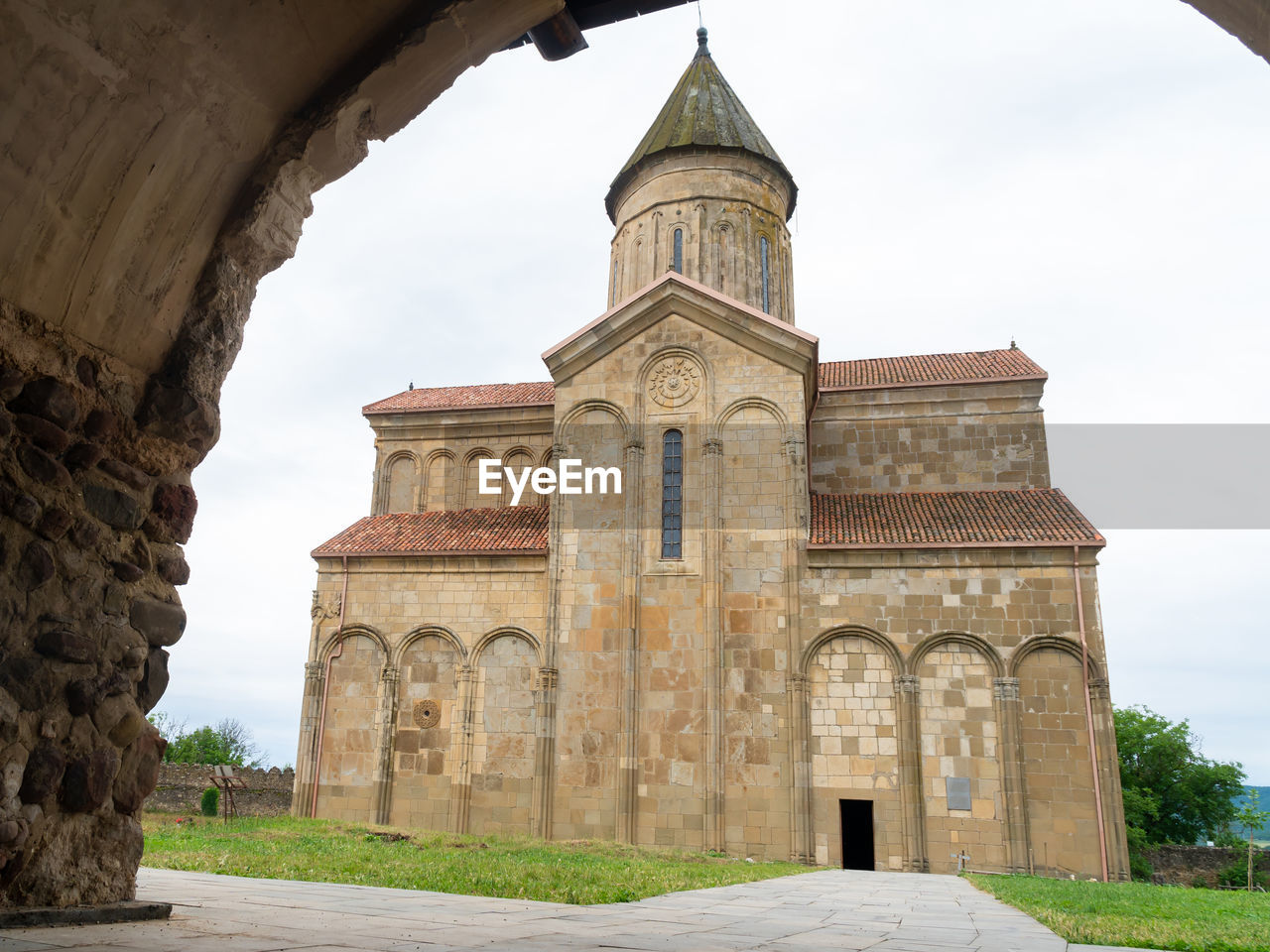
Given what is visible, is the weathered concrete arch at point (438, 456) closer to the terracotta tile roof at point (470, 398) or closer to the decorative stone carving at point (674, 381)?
the terracotta tile roof at point (470, 398)

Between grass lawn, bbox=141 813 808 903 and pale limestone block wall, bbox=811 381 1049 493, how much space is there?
8.19 m

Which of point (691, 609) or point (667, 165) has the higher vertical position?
point (667, 165)

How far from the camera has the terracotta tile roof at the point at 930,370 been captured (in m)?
19.1

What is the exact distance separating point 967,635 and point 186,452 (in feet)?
45.1

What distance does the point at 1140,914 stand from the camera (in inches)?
298

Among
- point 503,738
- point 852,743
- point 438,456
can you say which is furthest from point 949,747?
point 438,456

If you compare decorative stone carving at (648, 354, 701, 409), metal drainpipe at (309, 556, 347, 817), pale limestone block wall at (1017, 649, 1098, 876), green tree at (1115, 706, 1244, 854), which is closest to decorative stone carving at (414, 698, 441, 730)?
metal drainpipe at (309, 556, 347, 817)

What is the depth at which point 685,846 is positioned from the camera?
1506 centimetres

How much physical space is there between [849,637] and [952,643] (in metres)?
1.68

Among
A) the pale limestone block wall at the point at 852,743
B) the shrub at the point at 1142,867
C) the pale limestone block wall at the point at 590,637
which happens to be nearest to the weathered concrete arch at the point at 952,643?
the pale limestone block wall at the point at 852,743

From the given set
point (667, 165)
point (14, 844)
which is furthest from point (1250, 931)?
point (667, 165)

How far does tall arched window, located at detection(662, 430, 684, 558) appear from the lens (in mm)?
16828

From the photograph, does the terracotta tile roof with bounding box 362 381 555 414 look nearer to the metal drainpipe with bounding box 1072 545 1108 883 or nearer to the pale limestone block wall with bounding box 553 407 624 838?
the pale limestone block wall with bounding box 553 407 624 838

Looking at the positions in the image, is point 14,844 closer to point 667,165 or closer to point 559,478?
point 559,478
